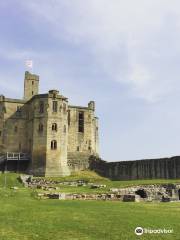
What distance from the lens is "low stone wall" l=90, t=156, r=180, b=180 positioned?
234ft

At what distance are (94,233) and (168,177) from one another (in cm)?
5337

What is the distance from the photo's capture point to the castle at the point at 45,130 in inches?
2916

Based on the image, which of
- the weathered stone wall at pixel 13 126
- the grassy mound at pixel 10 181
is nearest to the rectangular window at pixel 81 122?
the weathered stone wall at pixel 13 126

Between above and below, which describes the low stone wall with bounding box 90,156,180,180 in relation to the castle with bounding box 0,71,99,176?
below

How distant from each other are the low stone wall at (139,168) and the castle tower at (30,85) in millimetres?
20281

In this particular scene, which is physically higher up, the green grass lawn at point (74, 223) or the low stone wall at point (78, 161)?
the low stone wall at point (78, 161)

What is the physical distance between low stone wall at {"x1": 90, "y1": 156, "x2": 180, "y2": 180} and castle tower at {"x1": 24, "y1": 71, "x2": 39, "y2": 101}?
20281 millimetres

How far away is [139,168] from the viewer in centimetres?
7644

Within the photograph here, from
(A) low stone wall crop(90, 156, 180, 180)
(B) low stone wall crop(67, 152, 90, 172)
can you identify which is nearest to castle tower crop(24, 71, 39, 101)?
(B) low stone wall crop(67, 152, 90, 172)

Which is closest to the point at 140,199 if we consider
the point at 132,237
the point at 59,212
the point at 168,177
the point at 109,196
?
the point at 109,196

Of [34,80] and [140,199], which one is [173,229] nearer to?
[140,199]

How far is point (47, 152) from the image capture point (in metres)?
73.6

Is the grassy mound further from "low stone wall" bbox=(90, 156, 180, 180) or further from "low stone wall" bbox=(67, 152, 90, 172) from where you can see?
"low stone wall" bbox=(90, 156, 180, 180)
